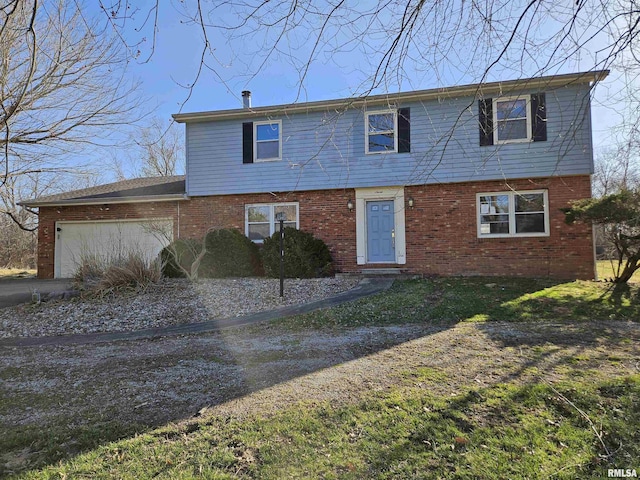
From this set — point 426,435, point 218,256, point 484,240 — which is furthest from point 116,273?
point 484,240

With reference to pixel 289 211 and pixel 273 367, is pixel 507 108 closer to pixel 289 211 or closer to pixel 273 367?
pixel 273 367

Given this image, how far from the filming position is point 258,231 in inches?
491

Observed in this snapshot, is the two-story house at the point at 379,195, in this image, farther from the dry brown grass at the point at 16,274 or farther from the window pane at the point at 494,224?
the dry brown grass at the point at 16,274

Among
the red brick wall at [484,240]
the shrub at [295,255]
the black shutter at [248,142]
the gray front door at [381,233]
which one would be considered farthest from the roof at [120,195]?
the red brick wall at [484,240]

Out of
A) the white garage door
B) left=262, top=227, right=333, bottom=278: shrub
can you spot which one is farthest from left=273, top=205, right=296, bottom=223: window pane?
the white garage door

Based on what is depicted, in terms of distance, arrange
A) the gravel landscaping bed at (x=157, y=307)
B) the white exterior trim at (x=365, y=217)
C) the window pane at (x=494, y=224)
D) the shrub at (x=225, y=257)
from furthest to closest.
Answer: the white exterior trim at (x=365, y=217) < the shrub at (x=225, y=257) < the window pane at (x=494, y=224) < the gravel landscaping bed at (x=157, y=307)

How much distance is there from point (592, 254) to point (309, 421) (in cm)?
1062

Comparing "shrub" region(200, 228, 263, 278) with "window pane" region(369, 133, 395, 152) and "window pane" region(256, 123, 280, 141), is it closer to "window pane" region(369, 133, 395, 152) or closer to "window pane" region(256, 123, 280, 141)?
"window pane" region(256, 123, 280, 141)

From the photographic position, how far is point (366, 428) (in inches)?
104

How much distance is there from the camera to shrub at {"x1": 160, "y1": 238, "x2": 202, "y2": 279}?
10.3 metres

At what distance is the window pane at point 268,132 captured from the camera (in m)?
12.3

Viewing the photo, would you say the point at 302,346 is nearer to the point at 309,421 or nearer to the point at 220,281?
the point at 309,421

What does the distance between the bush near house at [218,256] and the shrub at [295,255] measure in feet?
2.08

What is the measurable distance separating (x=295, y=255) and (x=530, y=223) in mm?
6709
